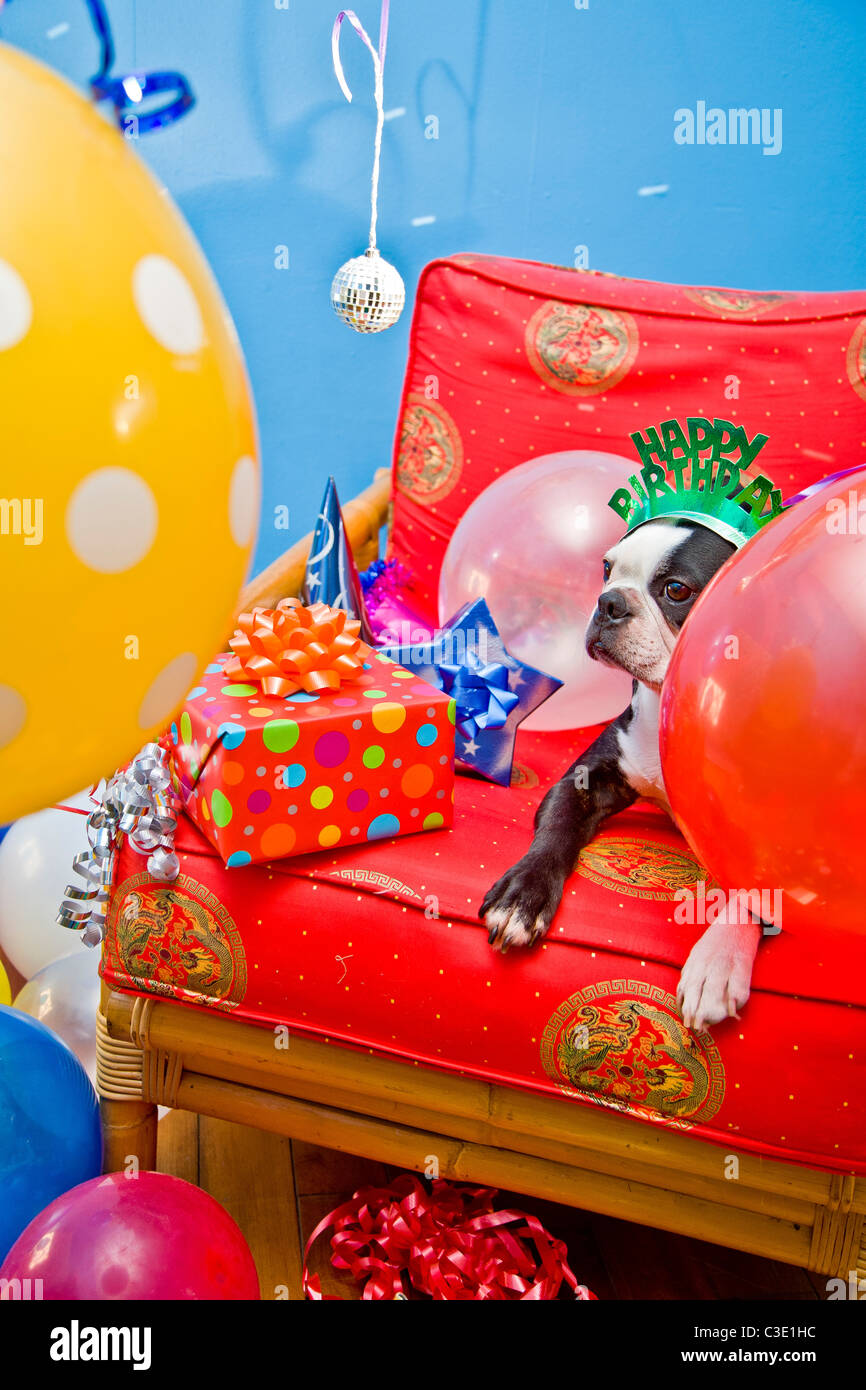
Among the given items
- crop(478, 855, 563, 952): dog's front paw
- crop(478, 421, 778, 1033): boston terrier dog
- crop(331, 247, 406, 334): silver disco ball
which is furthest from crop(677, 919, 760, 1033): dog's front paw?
crop(331, 247, 406, 334): silver disco ball

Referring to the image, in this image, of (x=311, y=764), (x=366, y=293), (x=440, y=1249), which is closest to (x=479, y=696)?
(x=311, y=764)

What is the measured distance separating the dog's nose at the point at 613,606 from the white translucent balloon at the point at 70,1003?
797 mm

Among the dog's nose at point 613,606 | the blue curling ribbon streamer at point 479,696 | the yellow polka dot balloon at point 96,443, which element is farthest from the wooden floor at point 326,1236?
the yellow polka dot balloon at point 96,443

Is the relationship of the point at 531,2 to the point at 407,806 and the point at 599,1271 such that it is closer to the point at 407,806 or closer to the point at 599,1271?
the point at 407,806

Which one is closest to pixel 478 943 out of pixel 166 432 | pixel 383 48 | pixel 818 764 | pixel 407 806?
pixel 407 806

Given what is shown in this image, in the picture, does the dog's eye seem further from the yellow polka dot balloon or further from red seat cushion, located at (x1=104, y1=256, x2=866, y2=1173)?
the yellow polka dot balloon

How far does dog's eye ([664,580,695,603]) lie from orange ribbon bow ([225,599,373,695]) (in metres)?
0.36

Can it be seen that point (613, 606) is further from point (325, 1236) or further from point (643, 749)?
point (325, 1236)

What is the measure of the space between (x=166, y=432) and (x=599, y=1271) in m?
1.22

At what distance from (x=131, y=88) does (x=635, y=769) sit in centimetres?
100

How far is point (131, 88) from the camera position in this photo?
18.6 inches

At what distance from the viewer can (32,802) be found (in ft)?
1.63

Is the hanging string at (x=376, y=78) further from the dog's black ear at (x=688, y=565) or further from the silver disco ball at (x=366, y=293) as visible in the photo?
the dog's black ear at (x=688, y=565)

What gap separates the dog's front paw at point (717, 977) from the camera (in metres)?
1.01
